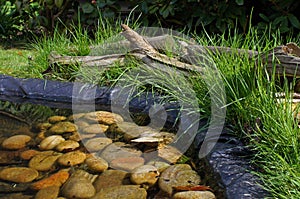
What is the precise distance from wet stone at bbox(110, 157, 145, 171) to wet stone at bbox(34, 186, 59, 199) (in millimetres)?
356

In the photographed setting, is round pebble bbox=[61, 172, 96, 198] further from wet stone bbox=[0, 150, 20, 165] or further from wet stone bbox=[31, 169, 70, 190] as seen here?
wet stone bbox=[0, 150, 20, 165]

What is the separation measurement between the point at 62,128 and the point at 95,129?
208mm

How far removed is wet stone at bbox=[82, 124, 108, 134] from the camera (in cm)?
282

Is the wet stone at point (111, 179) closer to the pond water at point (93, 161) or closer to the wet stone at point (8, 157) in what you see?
the pond water at point (93, 161)

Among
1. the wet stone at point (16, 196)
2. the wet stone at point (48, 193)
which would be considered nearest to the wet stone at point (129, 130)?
the wet stone at point (48, 193)

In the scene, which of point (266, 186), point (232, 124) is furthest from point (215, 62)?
point (266, 186)

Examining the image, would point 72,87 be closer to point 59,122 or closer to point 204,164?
point 59,122

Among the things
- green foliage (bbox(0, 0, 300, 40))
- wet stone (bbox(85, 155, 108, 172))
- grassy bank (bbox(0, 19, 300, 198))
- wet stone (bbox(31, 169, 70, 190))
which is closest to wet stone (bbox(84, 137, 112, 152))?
wet stone (bbox(85, 155, 108, 172))

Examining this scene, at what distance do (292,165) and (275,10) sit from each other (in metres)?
2.86

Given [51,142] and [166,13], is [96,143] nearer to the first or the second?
[51,142]

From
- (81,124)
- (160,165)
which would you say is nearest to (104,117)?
(81,124)

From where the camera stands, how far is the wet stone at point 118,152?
2.48 meters

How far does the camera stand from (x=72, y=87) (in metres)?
3.36

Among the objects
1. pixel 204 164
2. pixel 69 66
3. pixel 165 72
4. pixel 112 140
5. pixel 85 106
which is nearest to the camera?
pixel 204 164
